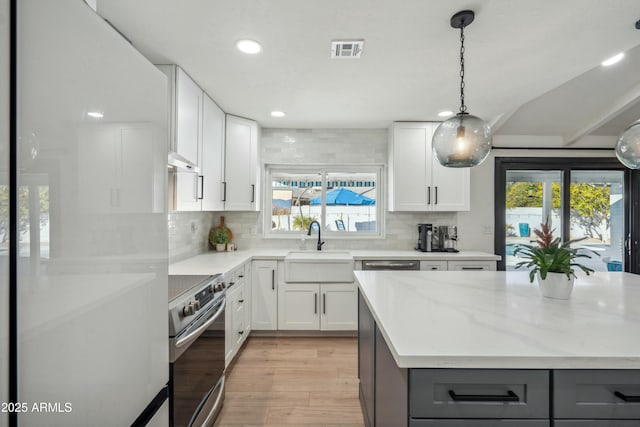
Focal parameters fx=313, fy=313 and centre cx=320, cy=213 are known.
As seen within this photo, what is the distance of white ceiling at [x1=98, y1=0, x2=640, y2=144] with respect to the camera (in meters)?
1.62

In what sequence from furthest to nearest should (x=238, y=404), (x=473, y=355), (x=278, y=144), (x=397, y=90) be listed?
(x=278, y=144) → (x=397, y=90) → (x=238, y=404) → (x=473, y=355)

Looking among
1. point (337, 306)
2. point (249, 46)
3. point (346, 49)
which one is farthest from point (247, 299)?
point (346, 49)

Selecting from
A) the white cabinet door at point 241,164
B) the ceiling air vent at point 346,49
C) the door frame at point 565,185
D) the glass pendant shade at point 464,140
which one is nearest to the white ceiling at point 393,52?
the ceiling air vent at point 346,49

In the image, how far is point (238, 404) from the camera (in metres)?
2.18

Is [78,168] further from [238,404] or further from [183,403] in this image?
[238,404]

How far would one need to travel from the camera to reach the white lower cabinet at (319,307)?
3.30 m

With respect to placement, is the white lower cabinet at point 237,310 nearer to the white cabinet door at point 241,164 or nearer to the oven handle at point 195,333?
the oven handle at point 195,333

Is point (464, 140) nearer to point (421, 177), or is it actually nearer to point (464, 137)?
point (464, 137)

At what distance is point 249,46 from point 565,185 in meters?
4.03


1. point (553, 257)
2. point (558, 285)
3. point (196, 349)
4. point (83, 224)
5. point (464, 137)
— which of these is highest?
point (464, 137)

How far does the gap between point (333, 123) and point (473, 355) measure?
10.2 feet

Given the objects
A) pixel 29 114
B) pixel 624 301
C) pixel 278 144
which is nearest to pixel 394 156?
pixel 278 144

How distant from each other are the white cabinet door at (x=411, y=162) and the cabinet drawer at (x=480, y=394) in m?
2.69

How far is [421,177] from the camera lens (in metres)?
3.55
